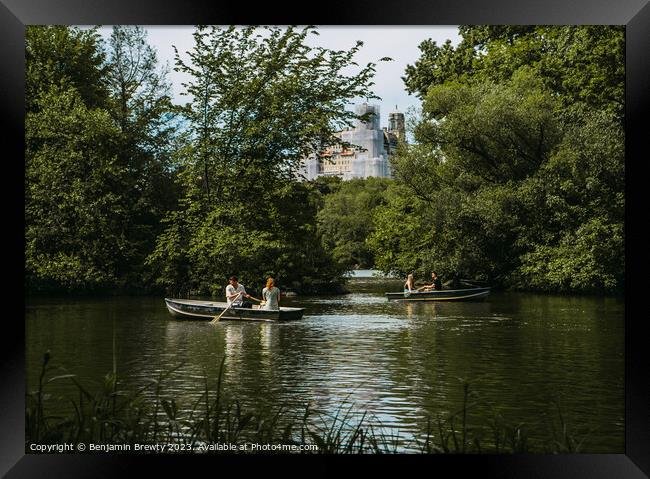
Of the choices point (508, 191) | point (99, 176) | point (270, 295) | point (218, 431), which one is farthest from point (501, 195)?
point (218, 431)

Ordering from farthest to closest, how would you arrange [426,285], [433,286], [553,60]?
[553,60] < [433,286] < [426,285]

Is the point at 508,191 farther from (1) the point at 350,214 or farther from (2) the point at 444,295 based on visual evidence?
(1) the point at 350,214

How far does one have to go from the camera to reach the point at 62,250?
34.2 ft

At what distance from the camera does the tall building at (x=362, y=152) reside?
10539mm

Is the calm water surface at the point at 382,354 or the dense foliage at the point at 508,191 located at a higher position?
the dense foliage at the point at 508,191

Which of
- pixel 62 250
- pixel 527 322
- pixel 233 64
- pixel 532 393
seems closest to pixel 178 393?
pixel 62 250

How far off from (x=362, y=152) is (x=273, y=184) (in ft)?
3.93

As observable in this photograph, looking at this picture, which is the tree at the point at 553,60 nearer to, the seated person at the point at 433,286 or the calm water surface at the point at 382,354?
the seated person at the point at 433,286

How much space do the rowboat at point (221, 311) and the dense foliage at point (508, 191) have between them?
76.1 inches

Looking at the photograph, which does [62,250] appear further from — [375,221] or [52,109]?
[375,221]
